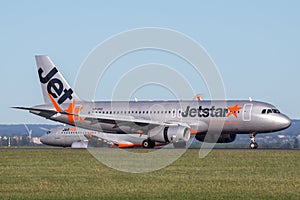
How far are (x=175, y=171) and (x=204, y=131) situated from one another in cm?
3370

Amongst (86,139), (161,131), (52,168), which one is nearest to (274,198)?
(52,168)

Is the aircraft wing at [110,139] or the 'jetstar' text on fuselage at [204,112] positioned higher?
the 'jetstar' text on fuselage at [204,112]

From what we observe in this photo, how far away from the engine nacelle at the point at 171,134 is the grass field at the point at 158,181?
2187 centimetres

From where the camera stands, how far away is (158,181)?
32.9m

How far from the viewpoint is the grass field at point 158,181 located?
27875 mm

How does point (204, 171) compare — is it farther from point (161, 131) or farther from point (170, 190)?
point (161, 131)

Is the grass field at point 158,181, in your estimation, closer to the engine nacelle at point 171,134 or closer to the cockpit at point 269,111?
the engine nacelle at point 171,134

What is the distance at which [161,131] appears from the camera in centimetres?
6919

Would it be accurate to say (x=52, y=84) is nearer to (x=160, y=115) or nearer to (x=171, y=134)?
(x=160, y=115)

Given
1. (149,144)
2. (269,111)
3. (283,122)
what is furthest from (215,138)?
(283,122)

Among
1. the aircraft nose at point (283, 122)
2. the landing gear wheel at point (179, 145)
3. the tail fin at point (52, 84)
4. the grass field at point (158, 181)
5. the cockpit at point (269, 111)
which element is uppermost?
→ the tail fin at point (52, 84)

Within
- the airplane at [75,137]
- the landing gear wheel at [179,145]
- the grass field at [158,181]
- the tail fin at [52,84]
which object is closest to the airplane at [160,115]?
the tail fin at [52,84]

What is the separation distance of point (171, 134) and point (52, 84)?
1783cm

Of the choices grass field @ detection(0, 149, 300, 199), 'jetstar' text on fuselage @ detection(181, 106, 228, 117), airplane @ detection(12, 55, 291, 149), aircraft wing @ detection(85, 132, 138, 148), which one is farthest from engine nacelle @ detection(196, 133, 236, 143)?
grass field @ detection(0, 149, 300, 199)
